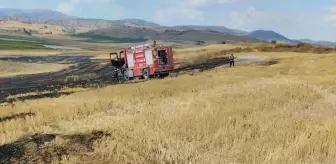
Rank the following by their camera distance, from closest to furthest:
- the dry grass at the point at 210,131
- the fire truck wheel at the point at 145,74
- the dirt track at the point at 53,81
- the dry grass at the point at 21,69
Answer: the dry grass at the point at 210,131, the dirt track at the point at 53,81, the fire truck wheel at the point at 145,74, the dry grass at the point at 21,69

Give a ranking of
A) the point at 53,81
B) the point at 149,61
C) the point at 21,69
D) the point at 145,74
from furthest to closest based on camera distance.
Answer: the point at 21,69 → the point at 53,81 → the point at 145,74 → the point at 149,61

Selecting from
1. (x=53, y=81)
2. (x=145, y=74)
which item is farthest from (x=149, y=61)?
(x=53, y=81)

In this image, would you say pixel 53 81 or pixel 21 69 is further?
pixel 21 69

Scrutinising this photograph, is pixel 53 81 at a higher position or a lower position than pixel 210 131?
lower

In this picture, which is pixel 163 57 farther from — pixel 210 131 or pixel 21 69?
pixel 21 69

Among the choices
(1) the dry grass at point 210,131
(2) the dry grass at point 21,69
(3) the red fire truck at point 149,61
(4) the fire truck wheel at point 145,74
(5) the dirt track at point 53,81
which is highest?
(1) the dry grass at point 210,131

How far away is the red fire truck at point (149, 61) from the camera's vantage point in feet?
161

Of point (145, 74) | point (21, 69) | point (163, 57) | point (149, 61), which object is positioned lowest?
point (21, 69)

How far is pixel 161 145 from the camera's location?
11.8m

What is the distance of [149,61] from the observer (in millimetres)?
49625

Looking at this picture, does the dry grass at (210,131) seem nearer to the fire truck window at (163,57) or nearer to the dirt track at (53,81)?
the dirt track at (53,81)

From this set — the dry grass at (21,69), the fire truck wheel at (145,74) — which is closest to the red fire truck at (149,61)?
the fire truck wheel at (145,74)

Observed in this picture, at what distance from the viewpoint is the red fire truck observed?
4906 cm

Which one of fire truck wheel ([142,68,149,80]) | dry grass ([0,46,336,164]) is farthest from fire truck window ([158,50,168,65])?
dry grass ([0,46,336,164])
